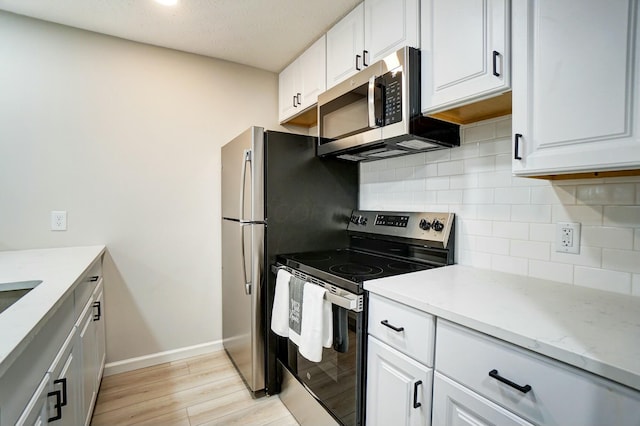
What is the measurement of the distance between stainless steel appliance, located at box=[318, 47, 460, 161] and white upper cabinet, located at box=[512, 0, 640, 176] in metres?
0.43

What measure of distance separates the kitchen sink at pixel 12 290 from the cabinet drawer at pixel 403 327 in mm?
1350

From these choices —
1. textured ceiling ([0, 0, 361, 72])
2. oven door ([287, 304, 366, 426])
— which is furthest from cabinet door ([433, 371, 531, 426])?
textured ceiling ([0, 0, 361, 72])

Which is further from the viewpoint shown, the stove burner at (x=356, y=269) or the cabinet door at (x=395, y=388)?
the stove burner at (x=356, y=269)

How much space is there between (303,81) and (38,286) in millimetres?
1997

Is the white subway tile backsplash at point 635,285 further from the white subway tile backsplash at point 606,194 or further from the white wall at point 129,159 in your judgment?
the white wall at point 129,159

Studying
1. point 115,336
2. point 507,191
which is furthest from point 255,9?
point 115,336

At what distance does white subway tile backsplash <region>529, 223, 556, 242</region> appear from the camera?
1.29 meters

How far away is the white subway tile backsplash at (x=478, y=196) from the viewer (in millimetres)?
1507

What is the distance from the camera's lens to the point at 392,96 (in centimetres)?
148

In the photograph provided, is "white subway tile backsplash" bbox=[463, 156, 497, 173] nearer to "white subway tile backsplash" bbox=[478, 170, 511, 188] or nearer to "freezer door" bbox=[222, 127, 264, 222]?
"white subway tile backsplash" bbox=[478, 170, 511, 188]

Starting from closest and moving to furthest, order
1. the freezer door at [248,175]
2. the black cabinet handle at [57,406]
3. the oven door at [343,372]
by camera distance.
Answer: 1. the black cabinet handle at [57,406]
2. the oven door at [343,372]
3. the freezer door at [248,175]

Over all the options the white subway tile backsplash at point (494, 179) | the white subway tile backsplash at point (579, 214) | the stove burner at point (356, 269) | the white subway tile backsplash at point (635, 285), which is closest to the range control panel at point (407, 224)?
the white subway tile backsplash at point (494, 179)

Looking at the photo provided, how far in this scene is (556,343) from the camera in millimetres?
735

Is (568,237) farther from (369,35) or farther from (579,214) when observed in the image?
(369,35)
